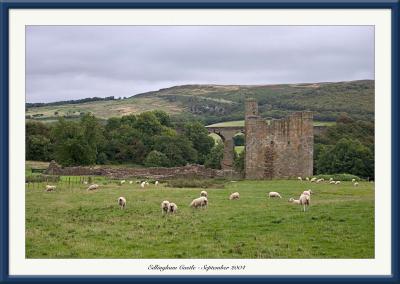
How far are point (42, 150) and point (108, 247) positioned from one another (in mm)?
32519

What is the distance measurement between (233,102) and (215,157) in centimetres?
2487

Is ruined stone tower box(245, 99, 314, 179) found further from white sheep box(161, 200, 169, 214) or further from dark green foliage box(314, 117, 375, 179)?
white sheep box(161, 200, 169, 214)

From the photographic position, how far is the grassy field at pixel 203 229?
32.8ft

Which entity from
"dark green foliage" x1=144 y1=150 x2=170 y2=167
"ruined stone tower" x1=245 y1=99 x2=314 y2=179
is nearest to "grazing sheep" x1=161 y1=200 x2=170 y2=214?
"ruined stone tower" x1=245 y1=99 x2=314 y2=179

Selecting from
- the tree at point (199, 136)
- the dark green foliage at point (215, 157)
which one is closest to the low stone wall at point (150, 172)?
the dark green foliage at point (215, 157)

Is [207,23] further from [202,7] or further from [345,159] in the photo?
[345,159]

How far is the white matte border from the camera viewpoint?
912 centimetres

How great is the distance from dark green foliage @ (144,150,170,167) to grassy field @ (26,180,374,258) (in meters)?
27.6

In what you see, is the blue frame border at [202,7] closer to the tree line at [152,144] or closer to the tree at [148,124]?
the tree line at [152,144]

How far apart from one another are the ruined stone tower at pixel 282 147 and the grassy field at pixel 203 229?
1223 centimetres

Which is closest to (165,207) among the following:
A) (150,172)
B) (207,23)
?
(207,23)

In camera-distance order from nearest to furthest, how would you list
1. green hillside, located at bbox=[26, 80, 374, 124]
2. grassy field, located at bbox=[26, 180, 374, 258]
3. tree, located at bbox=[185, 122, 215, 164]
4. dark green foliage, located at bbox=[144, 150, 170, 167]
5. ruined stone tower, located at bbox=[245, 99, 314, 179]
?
grassy field, located at bbox=[26, 180, 374, 258], ruined stone tower, located at bbox=[245, 99, 314, 179], dark green foliage, located at bbox=[144, 150, 170, 167], green hillside, located at bbox=[26, 80, 374, 124], tree, located at bbox=[185, 122, 215, 164]

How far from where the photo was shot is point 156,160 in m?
45.9

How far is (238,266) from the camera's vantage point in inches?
360
